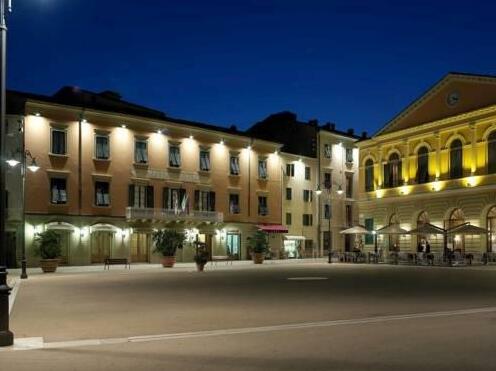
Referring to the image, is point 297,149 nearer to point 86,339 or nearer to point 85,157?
point 85,157

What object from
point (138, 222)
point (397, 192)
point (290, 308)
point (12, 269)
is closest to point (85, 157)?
point (138, 222)

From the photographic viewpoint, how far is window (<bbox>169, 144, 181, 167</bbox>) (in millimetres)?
51959

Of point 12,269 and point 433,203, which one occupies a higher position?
point 433,203

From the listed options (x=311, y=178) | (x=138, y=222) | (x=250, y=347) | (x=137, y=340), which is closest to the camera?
(x=250, y=347)

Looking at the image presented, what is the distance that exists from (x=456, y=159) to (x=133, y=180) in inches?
961

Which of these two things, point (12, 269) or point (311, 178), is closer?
point (12, 269)

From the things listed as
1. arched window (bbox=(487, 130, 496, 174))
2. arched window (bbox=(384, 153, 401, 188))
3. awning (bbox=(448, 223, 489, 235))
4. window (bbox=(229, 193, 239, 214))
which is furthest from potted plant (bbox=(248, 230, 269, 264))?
arched window (bbox=(487, 130, 496, 174))

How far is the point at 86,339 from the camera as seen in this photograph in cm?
1142

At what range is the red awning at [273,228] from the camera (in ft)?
189

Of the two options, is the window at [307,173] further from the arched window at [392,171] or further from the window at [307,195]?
the arched window at [392,171]

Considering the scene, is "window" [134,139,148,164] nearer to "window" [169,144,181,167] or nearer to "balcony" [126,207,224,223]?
"window" [169,144,181,167]

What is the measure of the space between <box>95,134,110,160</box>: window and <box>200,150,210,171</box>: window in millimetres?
9129

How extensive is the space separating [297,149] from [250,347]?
2247 inches

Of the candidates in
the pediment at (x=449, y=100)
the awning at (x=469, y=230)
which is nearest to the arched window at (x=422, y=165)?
the pediment at (x=449, y=100)
